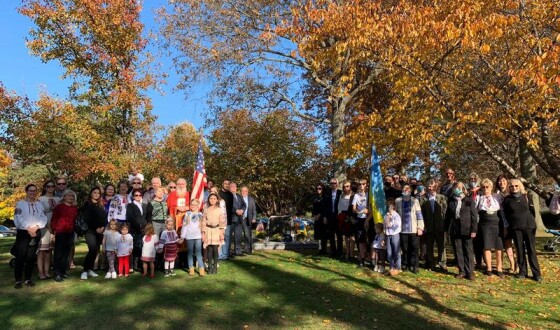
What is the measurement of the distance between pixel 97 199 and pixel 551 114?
9206 mm

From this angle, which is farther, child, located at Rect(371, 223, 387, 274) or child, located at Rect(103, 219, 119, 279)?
child, located at Rect(371, 223, 387, 274)

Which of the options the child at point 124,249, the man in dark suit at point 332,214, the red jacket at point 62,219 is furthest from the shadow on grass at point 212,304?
the man in dark suit at point 332,214

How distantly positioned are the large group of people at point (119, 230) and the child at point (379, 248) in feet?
10.5

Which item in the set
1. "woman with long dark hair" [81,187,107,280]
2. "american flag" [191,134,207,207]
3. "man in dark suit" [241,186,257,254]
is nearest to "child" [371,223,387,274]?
"man in dark suit" [241,186,257,254]

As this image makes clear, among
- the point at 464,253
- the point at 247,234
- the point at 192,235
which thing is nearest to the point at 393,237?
the point at 464,253

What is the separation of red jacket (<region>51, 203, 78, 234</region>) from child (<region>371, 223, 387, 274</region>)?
19.5 ft

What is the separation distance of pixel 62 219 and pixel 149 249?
164 cm

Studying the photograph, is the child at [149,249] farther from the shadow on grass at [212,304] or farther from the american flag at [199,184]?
the american flag at [199,184]

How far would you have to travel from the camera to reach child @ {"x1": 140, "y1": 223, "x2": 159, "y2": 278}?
8359 millimetres

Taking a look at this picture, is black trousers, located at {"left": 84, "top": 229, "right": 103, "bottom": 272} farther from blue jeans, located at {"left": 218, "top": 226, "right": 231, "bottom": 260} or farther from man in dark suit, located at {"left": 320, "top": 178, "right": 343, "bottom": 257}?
man in dark suit, located at {"left": 320, "top": 178, "right": 343, "bottom": 257}

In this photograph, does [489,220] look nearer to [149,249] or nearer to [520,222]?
[520,222]

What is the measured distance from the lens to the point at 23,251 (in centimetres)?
733

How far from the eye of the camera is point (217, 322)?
5781 millimetres

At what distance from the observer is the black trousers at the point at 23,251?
734 cm
